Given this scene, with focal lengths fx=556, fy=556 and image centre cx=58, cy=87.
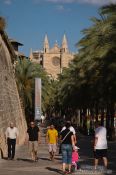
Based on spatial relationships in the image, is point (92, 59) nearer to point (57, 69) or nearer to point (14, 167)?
point (14, 167)

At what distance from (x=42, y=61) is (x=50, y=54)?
3792mm

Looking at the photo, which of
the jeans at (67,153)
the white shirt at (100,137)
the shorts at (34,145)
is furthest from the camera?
the shorts at (34,145)

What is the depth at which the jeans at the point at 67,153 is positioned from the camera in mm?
16141

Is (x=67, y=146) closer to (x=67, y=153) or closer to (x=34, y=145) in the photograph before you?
(x=67, y=153)

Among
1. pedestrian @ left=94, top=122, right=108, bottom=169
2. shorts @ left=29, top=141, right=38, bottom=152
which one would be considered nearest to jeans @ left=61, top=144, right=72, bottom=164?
pedestrian @ left=94, top=122, right=108, bottom=169

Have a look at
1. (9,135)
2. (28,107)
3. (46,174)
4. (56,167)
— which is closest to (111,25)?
(9,135)

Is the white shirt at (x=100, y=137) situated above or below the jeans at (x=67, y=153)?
above

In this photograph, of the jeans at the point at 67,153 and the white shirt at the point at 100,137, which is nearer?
the jeans at the point at 67,153

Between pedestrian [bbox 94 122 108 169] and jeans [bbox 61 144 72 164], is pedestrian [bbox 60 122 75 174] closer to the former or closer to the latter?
jeans [bbox 61 144 72 164]

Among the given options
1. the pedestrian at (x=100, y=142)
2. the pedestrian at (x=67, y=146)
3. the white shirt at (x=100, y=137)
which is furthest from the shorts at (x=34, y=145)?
the white shirt at (x=100, y=137)

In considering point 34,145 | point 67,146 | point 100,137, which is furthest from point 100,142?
point 34,145

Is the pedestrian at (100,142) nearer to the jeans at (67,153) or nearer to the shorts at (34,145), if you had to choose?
the jeans at (67,153)

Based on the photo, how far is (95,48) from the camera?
35312 millimetres

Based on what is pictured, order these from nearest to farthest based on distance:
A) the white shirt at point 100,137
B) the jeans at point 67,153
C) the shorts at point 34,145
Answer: the jeans at point 67,153 < the white shirt at point 100,137 < the shorts at point 34,145
